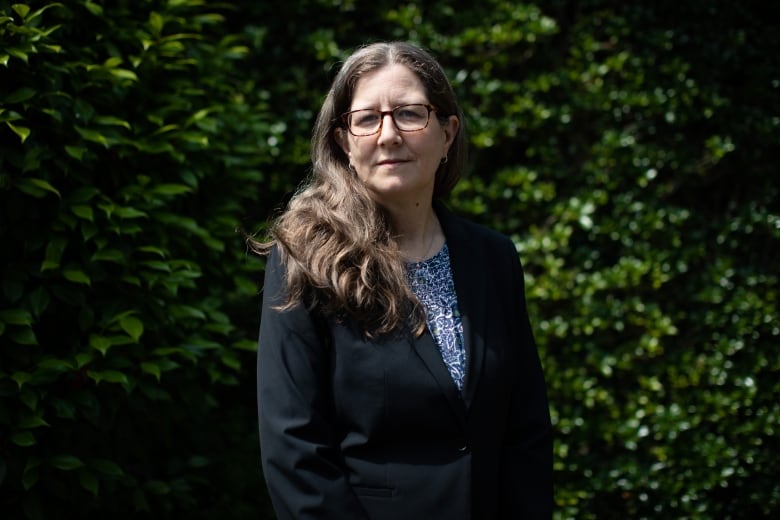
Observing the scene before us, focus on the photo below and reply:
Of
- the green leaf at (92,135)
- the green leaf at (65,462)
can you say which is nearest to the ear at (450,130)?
the green leaf at (92,135)

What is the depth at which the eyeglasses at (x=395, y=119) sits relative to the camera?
2018 millimetres

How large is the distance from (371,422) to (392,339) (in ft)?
0.72

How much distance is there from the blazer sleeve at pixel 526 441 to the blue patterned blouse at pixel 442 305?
222 millimetres

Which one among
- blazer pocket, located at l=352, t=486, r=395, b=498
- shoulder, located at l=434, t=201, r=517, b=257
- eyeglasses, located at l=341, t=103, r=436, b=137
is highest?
eyeglasses, located at l=341, t=103, r=436, b=137

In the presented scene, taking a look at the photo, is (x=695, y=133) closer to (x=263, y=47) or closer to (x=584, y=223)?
(x=584, y=223)

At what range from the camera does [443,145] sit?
217 cm

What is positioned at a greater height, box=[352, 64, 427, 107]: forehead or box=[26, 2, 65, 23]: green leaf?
box=[26, 2, 65, 23]: green leaf

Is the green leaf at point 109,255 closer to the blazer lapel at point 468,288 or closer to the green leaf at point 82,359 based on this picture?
the green leaf at point 82,359

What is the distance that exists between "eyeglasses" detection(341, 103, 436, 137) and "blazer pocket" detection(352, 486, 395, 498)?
930 mm

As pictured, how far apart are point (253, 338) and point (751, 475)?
2.51m

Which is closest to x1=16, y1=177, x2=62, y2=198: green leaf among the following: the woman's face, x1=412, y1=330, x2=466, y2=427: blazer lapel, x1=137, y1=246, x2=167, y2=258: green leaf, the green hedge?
the green hedge

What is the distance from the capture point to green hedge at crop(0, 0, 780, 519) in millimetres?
2525

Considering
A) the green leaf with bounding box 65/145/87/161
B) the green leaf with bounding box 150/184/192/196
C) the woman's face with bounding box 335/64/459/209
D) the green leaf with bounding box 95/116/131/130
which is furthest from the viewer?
the green leaf with bounding box 150/184/192/196

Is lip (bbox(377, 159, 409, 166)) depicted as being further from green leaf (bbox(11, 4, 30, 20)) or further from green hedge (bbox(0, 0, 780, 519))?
green leaf (bbox(11, 4, 30, 20))
